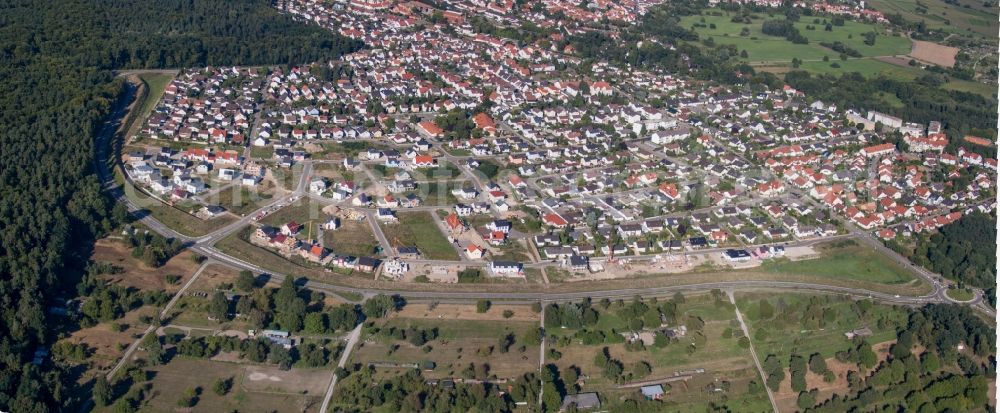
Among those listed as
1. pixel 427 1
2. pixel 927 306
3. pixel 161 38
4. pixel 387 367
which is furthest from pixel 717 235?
pixel 427 1

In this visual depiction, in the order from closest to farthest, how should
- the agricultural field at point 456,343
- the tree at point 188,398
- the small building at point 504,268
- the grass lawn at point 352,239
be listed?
1. the tree at point 188,398
2. the agricultural field at point 456,343
3. the small building at point 504,268
4. the grass lawn at point 352,239

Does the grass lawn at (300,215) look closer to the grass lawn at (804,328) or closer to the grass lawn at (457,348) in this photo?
the grass lawn at (457,348)

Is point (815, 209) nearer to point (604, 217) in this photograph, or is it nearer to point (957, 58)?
point (604, 217)

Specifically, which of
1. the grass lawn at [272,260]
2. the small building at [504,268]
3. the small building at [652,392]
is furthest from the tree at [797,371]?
the grass lawn at [272,260]

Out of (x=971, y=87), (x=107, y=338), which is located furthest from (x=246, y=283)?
(x=971, y=87)

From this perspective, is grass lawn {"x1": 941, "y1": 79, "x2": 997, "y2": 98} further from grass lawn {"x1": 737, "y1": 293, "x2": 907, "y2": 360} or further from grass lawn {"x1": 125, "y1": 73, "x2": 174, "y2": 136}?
grass lawn {"x1": 125, "y1": 73, "x2": 174, "y2": 136}

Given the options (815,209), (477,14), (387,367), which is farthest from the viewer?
(477,14)

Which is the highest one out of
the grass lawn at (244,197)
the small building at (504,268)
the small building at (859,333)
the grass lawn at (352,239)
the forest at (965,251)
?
the forest at (965,251)

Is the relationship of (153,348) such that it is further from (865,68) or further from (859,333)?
(865,68)
